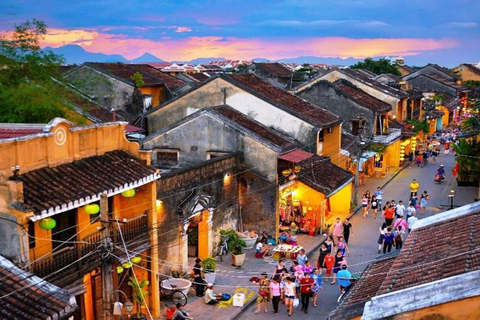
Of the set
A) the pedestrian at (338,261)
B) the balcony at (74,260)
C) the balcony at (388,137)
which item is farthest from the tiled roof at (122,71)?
the balcony at (74,260)

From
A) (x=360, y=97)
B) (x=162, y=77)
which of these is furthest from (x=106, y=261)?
(x=162, y=77)

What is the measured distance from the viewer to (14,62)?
77.6ft

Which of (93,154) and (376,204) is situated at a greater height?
(93,154)

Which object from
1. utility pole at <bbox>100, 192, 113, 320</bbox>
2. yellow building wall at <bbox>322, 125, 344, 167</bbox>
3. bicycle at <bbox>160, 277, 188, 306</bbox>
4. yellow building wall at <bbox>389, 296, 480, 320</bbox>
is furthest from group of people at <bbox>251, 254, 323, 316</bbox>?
yellow building wall at <bbox>322, 125, 344, 167</bbox>

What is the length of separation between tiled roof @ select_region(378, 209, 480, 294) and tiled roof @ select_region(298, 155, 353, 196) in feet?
38.9

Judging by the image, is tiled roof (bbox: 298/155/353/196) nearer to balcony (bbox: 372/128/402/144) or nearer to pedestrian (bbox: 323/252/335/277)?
pedestrian (bbox: 323/252/335/277)

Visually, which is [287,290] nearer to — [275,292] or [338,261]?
[275,292]

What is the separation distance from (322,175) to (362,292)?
1498 cm

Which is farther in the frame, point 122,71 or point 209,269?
point 122,71

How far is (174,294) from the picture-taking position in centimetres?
1686

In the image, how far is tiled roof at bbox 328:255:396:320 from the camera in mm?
9497

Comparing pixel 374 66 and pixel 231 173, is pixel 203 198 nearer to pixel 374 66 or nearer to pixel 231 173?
pixel 231 173

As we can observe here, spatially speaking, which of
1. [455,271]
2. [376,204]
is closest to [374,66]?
[376,204]

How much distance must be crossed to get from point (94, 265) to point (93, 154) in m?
3.08
